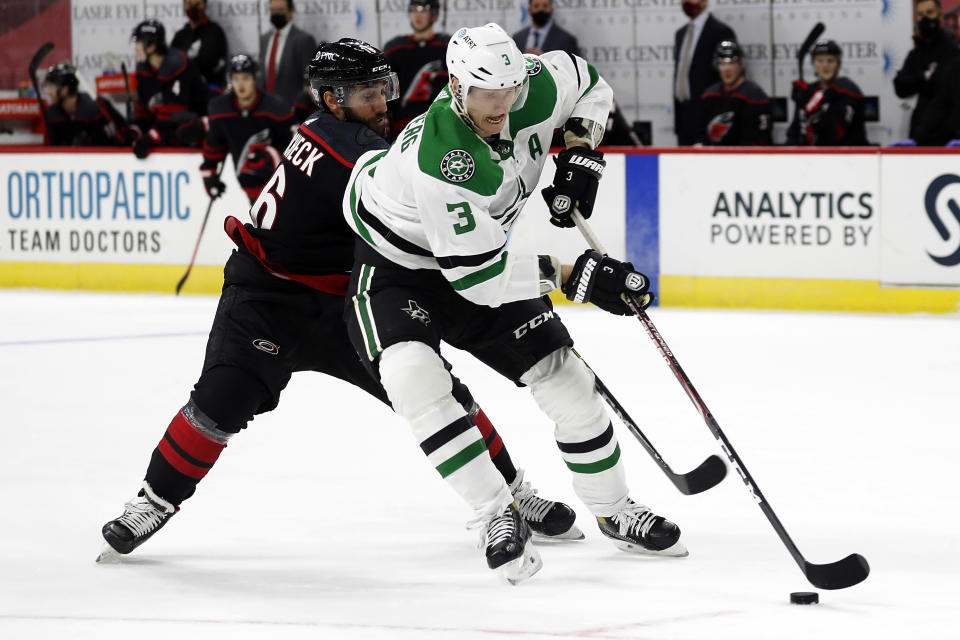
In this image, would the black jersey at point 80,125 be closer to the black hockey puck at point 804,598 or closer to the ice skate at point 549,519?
the ice skate at point 549,519

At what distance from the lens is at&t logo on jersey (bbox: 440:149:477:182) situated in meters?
3.07

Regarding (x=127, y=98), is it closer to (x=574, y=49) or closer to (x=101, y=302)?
(x=101, y=302)

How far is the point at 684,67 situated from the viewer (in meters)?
8.81

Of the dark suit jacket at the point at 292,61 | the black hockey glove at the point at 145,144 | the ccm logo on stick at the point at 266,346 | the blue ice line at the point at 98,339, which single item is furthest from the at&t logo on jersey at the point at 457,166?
the dark suit jacket at the point at 292,61

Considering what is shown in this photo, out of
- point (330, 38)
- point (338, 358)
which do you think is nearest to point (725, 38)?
point (330, 38)

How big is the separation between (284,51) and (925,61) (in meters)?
3.82

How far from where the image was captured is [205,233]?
885 cm

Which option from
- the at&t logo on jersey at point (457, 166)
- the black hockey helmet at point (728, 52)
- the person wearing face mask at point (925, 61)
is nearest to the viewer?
the at&t logo on jersey at point (457, 166)

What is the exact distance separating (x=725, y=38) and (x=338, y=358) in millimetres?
5520

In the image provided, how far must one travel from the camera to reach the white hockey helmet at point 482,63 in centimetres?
309

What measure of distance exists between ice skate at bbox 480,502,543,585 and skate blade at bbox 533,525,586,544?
38 centimetres

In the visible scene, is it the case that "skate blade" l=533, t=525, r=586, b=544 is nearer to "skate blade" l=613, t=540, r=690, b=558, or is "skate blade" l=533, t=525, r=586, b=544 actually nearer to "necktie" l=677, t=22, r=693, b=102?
"skate blade" l=613, t=540, r=690, b=558

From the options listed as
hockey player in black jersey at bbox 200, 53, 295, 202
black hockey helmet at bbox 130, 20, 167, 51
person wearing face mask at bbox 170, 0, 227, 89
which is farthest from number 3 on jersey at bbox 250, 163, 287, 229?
person wearing face mask at bbox 170, 0, 227, 89

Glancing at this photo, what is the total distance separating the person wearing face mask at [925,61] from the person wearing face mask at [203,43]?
4304mm
